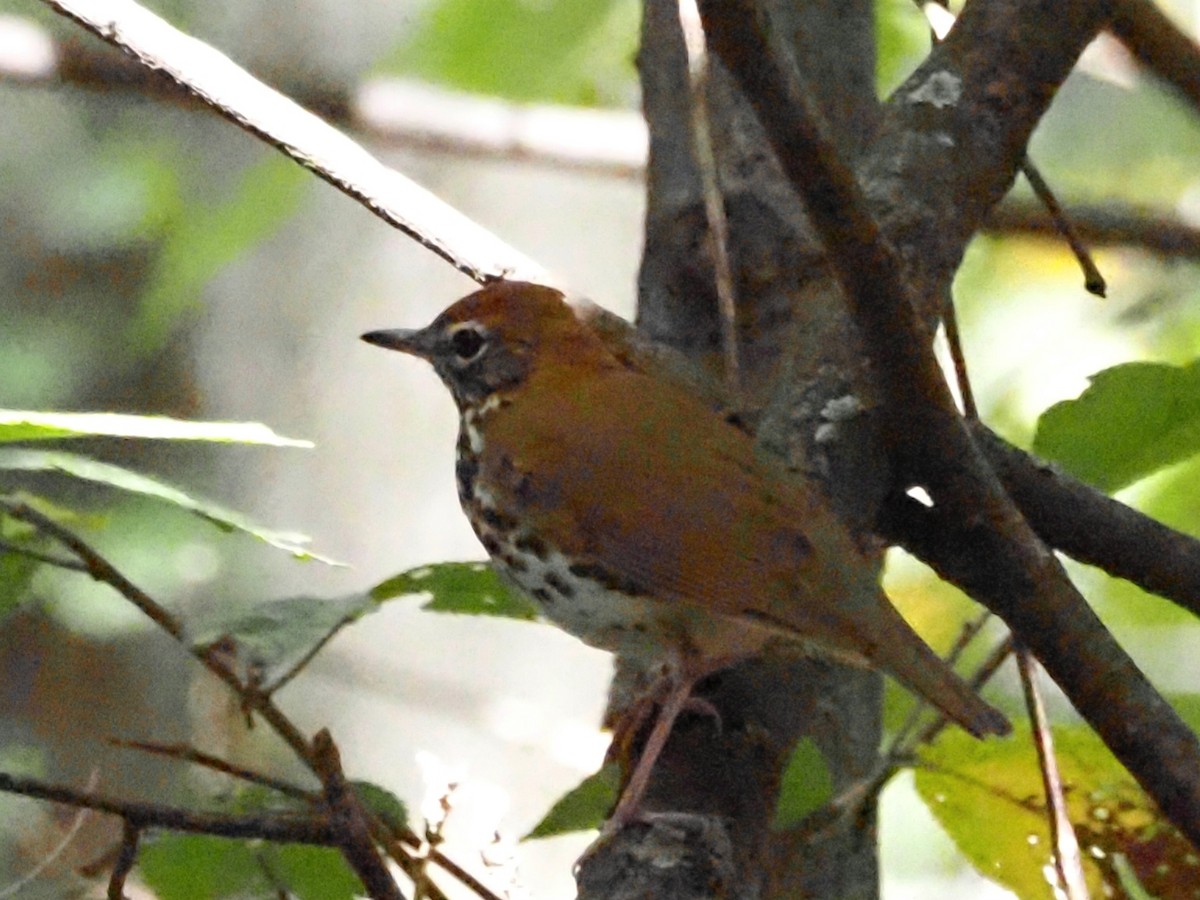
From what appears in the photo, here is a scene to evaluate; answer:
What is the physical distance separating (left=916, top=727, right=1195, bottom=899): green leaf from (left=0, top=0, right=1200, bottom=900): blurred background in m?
0.68

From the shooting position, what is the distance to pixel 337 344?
329 centimetres

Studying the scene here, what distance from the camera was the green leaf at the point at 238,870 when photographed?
962 mm

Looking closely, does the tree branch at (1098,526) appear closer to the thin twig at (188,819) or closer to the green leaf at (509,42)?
the thin twig at (188,819)

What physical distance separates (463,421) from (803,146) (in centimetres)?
70

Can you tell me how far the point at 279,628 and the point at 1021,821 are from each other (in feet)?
1.70

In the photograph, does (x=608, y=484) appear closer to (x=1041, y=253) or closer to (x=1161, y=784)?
(x=1161, y=784)

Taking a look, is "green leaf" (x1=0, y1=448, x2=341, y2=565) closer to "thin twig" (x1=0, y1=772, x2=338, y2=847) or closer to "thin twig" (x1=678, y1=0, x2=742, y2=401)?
"thin twig" (x1=0, y1=772, x2=338, y2=847)

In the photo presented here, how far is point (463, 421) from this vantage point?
4.34ft

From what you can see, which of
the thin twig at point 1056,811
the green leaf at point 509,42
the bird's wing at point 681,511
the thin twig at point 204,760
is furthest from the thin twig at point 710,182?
the green leaf at point 509,42

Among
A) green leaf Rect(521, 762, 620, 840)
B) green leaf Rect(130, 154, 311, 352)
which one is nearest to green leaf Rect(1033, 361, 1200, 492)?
green leaf Rect(521, 762, 620, 840)

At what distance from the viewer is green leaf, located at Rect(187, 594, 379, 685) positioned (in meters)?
0.85

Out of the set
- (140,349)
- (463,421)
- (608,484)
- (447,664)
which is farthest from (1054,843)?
(447,664)

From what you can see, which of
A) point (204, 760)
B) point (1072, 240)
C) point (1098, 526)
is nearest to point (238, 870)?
point (204, 760)

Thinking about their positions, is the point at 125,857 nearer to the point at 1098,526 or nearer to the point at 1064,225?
the point at 1098,526
